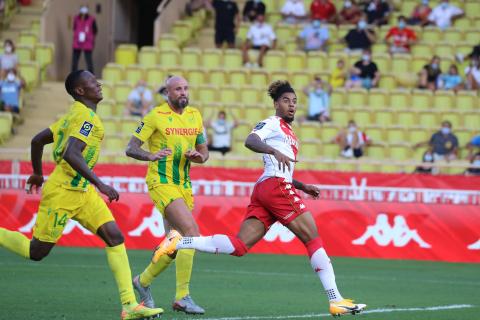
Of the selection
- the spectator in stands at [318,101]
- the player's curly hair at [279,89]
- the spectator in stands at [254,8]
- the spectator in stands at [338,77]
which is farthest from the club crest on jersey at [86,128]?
the spectator in stands at [254,8]

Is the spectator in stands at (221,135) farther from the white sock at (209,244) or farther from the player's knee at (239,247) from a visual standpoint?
the player's knee at (239,247)

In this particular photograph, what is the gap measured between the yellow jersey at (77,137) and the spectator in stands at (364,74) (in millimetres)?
16412

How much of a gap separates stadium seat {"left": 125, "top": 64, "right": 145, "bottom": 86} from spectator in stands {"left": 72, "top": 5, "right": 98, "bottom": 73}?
1.22 meters

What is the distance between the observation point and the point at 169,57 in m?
28.1

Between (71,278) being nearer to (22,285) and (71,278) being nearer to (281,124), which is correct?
(22,285)

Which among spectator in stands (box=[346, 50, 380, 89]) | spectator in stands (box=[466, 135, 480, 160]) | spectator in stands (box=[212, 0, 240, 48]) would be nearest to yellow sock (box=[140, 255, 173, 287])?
spectator in stands (box=[466, 135, 480, 160])

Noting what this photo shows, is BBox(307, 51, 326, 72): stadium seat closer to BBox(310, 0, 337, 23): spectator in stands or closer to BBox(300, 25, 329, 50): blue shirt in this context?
BBox(300, 25, 329, 50): blue shirt

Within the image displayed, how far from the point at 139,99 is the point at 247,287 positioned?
1268 cm

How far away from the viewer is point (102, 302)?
1205 centimetres

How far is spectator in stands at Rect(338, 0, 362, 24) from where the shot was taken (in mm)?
28562

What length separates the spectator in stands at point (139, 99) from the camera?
26.2 meters

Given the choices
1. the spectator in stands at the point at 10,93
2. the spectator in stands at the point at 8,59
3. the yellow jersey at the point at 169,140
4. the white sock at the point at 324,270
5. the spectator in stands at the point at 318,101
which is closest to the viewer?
the white sock at the point at 324,270

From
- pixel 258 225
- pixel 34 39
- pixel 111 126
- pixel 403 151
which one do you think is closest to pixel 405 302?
pixel 258 225

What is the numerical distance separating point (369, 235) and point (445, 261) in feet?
4.24
